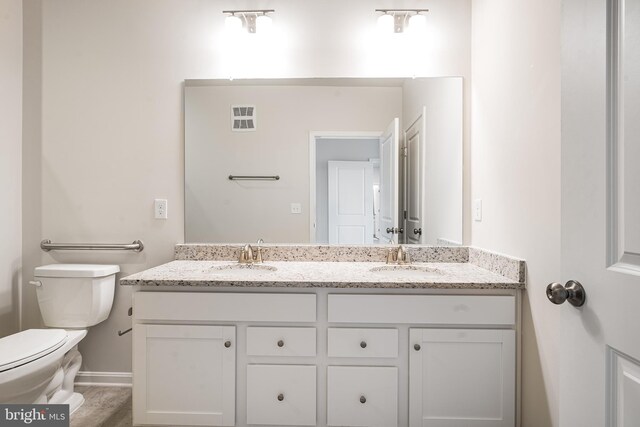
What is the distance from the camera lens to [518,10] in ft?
4.85

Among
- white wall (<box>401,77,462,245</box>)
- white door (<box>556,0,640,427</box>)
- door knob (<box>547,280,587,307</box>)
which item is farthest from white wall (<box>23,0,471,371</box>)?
door knob (<box>547,280,587,307</box>)

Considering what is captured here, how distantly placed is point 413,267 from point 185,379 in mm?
1214

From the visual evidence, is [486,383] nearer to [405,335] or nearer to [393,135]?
[405,335]

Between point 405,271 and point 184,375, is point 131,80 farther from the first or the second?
point 405,271

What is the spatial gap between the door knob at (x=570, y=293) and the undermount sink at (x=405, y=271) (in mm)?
978

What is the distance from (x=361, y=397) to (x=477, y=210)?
1.13m

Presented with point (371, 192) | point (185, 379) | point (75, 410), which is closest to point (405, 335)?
point (371, 192)

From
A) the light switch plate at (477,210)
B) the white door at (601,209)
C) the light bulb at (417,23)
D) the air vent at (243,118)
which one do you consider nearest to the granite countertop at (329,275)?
the light switch plate at (477,210)

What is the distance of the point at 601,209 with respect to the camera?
0.72 m

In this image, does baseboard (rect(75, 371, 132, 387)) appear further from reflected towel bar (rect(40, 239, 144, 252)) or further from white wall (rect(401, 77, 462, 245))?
white wall (rect(401, 77, 462, 245))

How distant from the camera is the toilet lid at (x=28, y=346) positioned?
4.60 ft

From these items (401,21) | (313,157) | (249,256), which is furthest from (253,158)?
(401,21)

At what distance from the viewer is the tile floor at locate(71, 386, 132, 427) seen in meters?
1.74

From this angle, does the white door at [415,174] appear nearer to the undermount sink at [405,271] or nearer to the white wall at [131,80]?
the undermount sink at [405,271]
